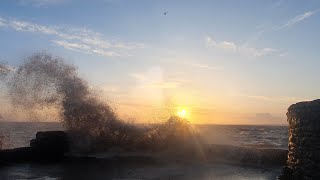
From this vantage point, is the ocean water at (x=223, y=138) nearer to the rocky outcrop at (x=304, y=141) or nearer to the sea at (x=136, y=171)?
the sea at (x=136, y=171)

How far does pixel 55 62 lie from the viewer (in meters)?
31.9

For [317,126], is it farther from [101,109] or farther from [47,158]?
[101,109]

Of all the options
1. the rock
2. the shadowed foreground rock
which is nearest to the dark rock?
the shadowed foreground rock

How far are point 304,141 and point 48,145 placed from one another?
58.0 feet

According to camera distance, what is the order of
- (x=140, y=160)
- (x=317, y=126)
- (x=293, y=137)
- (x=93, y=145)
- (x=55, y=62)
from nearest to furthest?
(x=317, y=126), (x=293, y=137), (x=140, y=160), (x=93, y=145), (x=55, y=62)

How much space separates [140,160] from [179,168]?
439 centimetres

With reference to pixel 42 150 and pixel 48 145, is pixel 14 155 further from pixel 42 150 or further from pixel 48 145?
pixel 48 145

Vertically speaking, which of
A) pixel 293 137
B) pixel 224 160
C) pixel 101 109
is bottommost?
pixel 224 160

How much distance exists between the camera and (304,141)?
12.1 m

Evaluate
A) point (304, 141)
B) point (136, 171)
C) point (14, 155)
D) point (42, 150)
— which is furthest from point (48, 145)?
point (304, 141)

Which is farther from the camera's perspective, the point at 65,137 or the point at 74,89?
the point at 74,89

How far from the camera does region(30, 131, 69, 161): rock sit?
24.6m

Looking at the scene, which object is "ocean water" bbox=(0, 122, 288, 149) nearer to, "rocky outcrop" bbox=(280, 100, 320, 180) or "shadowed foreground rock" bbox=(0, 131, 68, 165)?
"shadowed foreground rock" bbox=(0, 131, 68, 165)

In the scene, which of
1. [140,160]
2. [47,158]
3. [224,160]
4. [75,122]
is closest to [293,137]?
[224,160]
